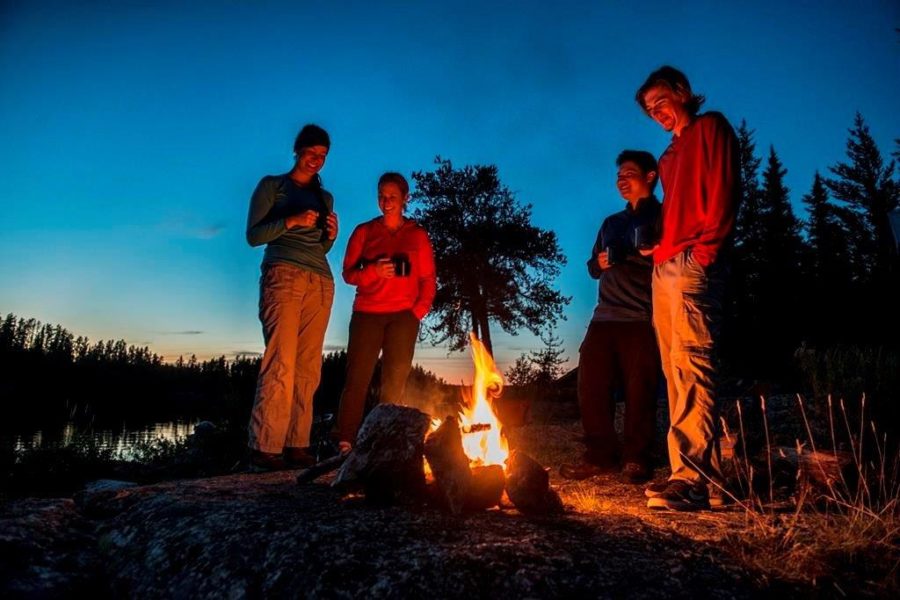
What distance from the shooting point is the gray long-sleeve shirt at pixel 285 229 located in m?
3.81

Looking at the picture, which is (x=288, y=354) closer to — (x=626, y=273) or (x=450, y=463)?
(x=450, y=463)

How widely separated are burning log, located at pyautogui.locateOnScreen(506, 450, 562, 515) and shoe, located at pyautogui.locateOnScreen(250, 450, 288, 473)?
2.04 meters

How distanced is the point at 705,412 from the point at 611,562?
1.29 metres

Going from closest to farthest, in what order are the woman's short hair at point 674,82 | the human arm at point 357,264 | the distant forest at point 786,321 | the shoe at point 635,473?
the woman's short hair at point 674,82 → the shoe at point 635,473 → the human arm at point 357,264 → the distant forest at point 786,321

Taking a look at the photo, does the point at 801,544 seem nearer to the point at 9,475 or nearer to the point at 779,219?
the point at 9,475

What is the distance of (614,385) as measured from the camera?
153 inches

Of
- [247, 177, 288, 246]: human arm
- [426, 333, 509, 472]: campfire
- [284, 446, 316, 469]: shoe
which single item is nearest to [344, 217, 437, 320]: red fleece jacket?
[247, 177, 288, 246]: human arm

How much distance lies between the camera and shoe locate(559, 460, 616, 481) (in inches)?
143

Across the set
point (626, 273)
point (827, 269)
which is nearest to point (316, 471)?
point (626, 273)

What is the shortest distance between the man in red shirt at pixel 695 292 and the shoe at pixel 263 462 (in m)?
2.51

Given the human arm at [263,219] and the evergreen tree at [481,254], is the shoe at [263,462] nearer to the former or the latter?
the human arm at [263,219]

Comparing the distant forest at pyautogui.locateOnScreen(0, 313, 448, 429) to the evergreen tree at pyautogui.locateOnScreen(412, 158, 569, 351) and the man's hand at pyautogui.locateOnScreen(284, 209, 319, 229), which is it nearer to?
the evergreen tree at pyautogui.locateOnScreen(412, 158, 569, 351)

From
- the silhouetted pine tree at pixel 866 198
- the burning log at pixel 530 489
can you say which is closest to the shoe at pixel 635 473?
the burning log at pixel 530 489

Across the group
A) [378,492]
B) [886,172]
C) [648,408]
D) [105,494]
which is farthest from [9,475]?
[886,172]
